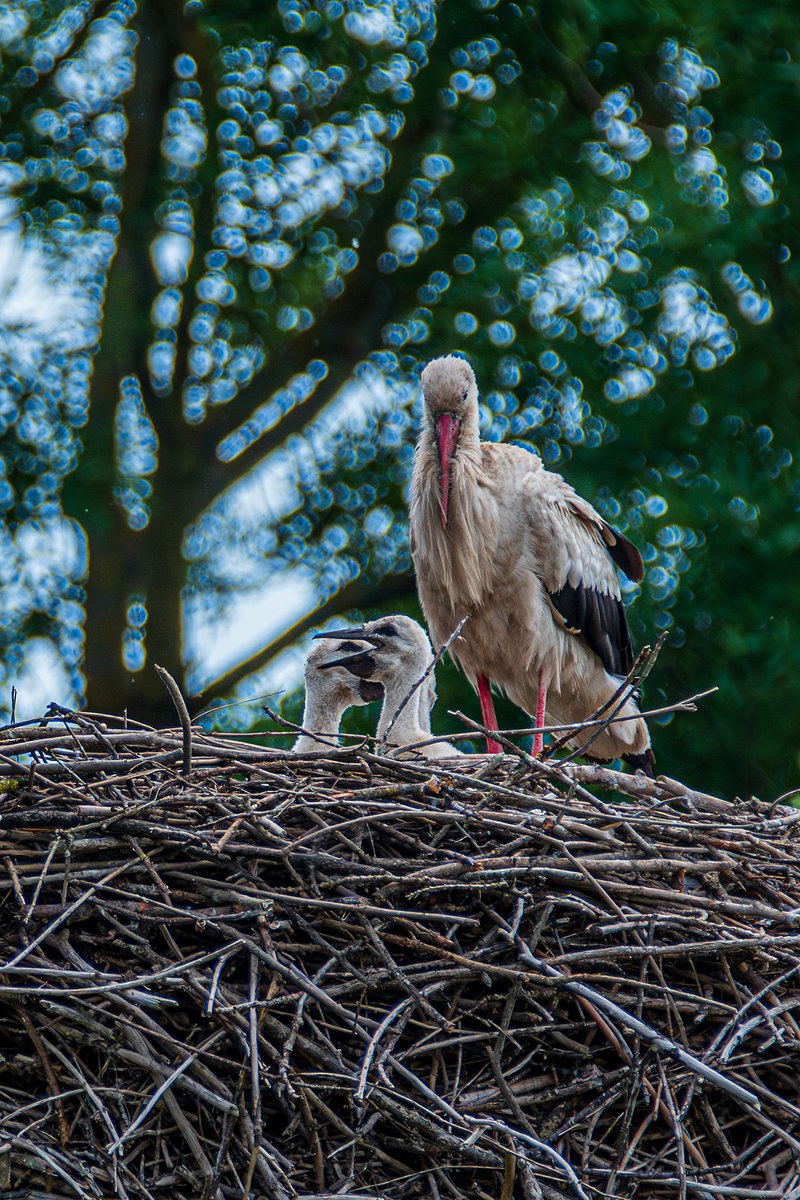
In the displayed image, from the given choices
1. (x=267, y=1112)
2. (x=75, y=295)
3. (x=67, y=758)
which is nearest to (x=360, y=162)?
(x=75, y=295)

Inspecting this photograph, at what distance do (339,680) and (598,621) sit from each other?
3.69ft

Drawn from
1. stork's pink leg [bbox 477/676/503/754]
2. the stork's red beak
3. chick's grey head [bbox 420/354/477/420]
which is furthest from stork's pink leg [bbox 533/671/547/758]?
chick's grey head [bbox 420/354/477/420]

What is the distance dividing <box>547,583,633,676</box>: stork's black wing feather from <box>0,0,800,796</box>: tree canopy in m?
1.98

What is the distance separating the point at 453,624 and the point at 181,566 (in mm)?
3364

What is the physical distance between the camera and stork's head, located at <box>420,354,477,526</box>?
198 inches

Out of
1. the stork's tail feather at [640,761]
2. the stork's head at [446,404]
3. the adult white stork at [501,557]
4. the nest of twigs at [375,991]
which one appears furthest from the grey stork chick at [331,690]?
the nest of twigs at [375,991]

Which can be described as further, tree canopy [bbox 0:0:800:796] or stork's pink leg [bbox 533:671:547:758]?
tree canopy [bbox 0:0:800:796]

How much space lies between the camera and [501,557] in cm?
516

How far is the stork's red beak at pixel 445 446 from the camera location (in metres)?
5.02

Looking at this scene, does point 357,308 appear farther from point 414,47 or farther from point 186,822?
point 186,822

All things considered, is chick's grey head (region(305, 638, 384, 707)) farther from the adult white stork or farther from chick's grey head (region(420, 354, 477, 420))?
chick's grey head (region(420, 354, 477, 420))

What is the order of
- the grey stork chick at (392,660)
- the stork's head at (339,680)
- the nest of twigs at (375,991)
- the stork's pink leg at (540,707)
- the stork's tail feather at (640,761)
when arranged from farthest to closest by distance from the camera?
the stork's tail feather at (640,761)
the stork's pink leg at (540,707)
the stork's head at (339,680)
the grey stork chick at (392,660)
the nest of twigs at (375,991)

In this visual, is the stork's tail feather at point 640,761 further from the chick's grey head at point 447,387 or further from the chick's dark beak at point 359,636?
the chick's grey head at point 447,387

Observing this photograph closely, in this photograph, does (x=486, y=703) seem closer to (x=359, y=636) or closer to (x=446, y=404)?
(x=359, y=636)
